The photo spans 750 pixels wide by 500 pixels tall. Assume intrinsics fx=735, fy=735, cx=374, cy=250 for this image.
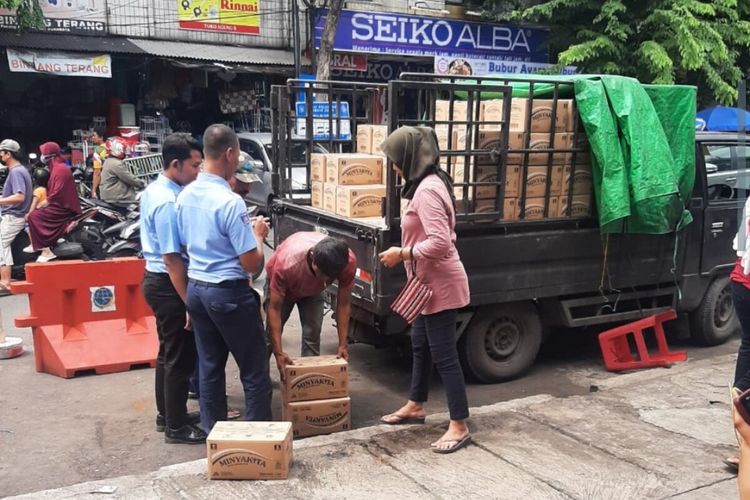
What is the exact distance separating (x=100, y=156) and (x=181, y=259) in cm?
808

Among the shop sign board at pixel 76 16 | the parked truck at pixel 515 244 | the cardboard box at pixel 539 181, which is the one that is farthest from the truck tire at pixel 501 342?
the shop sign board at pixel 76 16

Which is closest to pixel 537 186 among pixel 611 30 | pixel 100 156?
pixel 100 156

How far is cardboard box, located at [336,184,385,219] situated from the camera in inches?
204

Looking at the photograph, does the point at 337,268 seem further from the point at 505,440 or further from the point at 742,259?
the point at 742,259

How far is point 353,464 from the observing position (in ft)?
12.4

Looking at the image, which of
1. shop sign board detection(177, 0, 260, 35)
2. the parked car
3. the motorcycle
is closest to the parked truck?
the motorcycle

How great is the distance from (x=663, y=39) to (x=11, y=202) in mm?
11111

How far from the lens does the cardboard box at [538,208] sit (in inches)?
207

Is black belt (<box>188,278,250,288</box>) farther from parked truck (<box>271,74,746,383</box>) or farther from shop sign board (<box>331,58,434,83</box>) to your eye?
shop sign board (<box>331,58,434,83</box>)

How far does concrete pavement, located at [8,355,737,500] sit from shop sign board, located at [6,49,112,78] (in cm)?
951

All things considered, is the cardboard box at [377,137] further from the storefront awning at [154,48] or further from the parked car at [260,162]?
the storefront awning at [154,48]

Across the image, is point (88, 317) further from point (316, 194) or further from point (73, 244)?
point (73, 244)

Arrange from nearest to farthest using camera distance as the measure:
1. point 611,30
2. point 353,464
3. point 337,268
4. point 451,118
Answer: point 353,464
point 337,268
point 451,118
point 611,30

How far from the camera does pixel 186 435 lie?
4.27m
